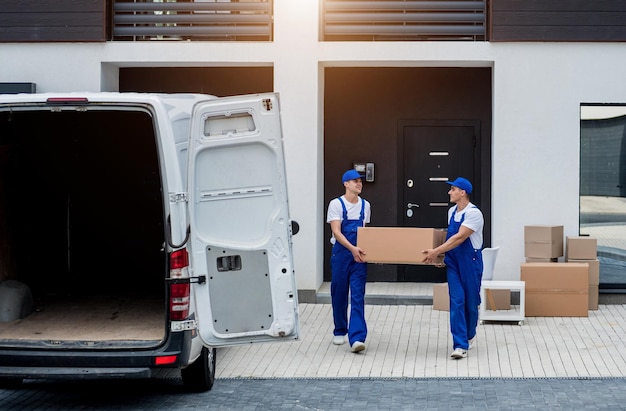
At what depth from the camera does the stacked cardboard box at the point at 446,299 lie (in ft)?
40.2

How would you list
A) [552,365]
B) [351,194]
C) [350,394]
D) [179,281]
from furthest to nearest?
[351,194], [552,365], [350,394], [179,281]

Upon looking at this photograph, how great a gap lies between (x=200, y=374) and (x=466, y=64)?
638cm

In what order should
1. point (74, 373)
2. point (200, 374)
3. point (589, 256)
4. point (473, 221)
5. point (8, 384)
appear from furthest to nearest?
point (589, 256)
point (473, 221)
point (8, 384)
point (200, 374)
point (74, 373)

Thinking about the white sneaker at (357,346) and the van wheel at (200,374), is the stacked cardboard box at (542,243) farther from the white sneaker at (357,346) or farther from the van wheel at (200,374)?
the van wheel at (200,374)

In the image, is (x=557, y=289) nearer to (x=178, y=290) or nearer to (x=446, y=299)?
(x=446, y=299)

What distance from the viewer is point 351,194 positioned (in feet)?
33.5

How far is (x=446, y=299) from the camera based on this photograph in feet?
41.8

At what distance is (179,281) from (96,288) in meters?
3.49

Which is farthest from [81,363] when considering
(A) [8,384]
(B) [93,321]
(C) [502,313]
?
(C) [502,313]

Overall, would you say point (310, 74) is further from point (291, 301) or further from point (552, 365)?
point (291, 301)

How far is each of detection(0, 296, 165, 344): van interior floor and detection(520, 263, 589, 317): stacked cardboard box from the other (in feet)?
14.4

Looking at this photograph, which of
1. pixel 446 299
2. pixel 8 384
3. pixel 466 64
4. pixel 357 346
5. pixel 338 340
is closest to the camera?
pixel 8 384

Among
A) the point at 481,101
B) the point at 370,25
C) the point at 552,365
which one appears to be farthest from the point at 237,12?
the point at 552,365

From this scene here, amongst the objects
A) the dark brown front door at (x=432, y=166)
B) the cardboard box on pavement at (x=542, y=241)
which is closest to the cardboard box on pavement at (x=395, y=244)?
the cardboard box on pavement at (x=542, y=241)
